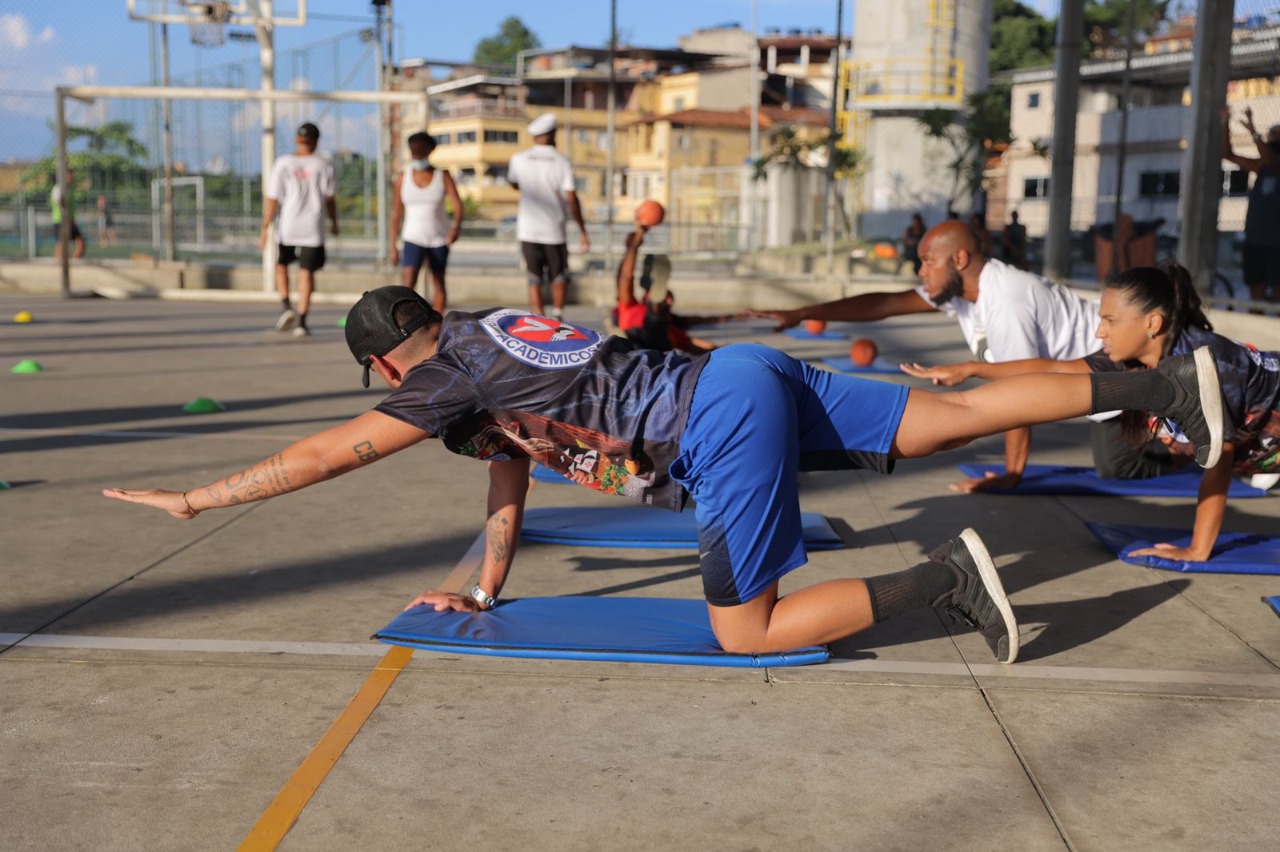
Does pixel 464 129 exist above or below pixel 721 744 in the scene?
above

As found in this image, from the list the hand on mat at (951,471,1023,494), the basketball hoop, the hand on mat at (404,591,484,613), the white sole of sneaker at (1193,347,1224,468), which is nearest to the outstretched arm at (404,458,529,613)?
the hand on mat at (404,591,484,613)

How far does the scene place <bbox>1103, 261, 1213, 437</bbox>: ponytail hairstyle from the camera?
4.80 m

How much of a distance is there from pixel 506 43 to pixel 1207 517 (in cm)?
11533

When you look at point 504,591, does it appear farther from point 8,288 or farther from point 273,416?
point 8,288

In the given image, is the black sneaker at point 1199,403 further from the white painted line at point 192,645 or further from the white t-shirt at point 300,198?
the white t-shirt at point 300,198

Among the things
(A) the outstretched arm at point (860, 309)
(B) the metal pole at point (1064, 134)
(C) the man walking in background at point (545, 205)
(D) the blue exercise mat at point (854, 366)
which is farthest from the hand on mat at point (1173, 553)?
(B) the metal pole at point (1064, 134)

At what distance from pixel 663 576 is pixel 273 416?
4.38 metres

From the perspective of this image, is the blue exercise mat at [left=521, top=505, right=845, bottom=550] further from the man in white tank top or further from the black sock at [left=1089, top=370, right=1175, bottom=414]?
the man in white tank top

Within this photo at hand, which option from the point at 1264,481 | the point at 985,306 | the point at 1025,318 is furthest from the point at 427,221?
the point at 1264,481

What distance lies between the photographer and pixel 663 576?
5.01 m

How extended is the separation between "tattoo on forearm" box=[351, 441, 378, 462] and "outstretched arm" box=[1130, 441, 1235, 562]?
3.15m

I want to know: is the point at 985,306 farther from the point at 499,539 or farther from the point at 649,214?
the point at 649,214

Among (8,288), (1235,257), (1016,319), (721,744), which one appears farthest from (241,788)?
(8,288)

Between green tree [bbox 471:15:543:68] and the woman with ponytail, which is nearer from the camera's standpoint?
the woman with ponytail
